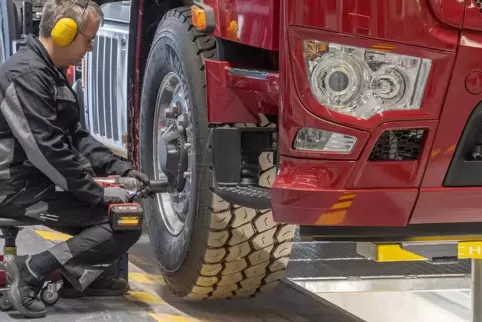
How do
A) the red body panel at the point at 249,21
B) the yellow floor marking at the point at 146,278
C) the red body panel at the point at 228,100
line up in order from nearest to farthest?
the red body panel at the point at 249,21 < the red body panel at the point at 228,100 < the yellow floor marking at the point at 146,278

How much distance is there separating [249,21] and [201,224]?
2.99 ft

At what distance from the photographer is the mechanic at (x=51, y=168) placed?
144 inches

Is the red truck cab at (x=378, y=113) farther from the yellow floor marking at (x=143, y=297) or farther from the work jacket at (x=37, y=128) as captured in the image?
the yellow floor marking at (x=143, y=297)

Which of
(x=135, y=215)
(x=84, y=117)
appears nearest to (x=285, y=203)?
(x=135, y=215)

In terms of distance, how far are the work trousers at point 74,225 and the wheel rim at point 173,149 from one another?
23 cm

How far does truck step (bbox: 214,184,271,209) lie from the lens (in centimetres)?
308

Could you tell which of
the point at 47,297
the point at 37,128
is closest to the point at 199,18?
the point at 37,128

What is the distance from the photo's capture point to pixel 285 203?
2.83 m

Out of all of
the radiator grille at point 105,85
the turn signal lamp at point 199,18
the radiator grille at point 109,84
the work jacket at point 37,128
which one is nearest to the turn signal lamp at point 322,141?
the turn signal lamp at point 199,18

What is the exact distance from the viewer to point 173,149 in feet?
12.7

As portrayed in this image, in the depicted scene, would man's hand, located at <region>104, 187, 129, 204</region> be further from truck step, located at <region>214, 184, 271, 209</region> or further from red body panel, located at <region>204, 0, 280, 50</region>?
red body panel, located at <region>204, 0, 280, 50</region>

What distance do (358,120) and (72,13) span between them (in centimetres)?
153

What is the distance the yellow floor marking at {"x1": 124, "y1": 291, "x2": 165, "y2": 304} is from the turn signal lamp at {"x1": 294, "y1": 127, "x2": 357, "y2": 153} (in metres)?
1.58

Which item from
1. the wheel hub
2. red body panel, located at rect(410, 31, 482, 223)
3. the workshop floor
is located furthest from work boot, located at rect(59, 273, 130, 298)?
→ red body panel, located at rect(410, 31, 482, 223)
